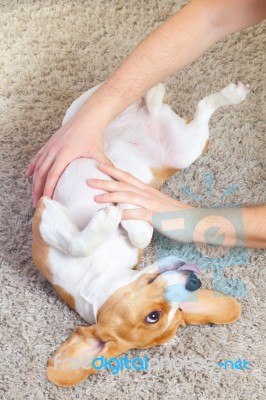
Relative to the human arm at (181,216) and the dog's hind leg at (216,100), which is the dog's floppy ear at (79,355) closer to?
the human arm at (181,216)

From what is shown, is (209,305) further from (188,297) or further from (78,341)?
(78,341)

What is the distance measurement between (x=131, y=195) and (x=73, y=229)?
0.57 feet

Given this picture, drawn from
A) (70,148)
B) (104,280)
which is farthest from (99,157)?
(104,280)

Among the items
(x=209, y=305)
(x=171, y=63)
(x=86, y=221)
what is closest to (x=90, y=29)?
(x=171, y=63)

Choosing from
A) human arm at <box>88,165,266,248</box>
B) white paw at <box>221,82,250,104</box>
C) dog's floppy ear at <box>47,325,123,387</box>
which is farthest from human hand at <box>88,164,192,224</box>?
white paw at <box>221,82,250,104</box>

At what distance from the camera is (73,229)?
5.34 feet

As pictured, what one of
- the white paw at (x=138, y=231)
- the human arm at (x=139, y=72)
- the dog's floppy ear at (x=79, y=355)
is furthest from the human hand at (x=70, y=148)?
the dog's floppy ear at (x=79, y=355)

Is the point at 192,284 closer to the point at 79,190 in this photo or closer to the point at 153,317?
the point at 153,317

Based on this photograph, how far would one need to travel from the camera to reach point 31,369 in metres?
1.76

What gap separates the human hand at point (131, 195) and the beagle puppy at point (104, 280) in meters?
0.03

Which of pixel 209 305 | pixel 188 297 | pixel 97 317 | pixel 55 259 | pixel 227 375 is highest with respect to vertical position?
pixel 55 259

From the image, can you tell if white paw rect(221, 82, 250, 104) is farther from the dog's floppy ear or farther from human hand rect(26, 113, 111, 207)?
the dog's floppy ear

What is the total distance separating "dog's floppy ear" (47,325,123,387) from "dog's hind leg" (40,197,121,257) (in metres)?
0.20

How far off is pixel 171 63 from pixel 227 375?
904mm
